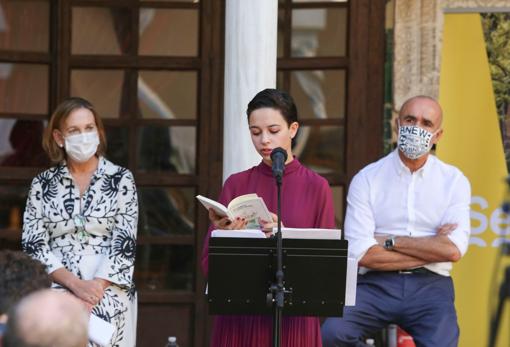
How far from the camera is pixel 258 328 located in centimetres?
592

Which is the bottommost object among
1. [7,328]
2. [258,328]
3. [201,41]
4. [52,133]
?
[258,328]

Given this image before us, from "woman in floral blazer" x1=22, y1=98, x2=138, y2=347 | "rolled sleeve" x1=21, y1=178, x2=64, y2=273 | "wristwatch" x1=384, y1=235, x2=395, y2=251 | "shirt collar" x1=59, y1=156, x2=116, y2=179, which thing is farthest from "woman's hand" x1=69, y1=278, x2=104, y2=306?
"wristwatch" x1=384, y1=235, x2=395, y2=251

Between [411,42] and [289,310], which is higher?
[411,42]

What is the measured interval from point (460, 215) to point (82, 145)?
2.17 metres

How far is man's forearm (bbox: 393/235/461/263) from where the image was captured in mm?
6766

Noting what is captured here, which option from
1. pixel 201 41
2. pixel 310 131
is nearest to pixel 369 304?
pixel 310 131

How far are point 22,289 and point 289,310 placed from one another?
6.26 ft

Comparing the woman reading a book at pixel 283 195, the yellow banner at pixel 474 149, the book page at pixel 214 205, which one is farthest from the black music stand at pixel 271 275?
the yellow banner at pixel 474 149

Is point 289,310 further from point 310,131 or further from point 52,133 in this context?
point 310,131

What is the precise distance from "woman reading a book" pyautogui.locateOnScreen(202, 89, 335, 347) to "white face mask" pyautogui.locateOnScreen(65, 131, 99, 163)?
1.06 m

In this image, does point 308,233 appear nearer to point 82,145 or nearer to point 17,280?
point 82,145

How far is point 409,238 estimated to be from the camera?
681 centimetres

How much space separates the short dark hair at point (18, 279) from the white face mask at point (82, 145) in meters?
2.60

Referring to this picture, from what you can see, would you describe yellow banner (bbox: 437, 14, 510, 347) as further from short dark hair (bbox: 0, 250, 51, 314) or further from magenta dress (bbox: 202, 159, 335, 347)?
short dark hair (bbox: 0, 250, 51, 314)
